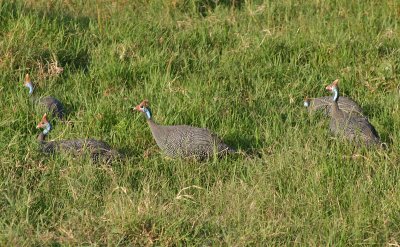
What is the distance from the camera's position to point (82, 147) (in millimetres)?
6156

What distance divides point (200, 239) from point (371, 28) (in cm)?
409

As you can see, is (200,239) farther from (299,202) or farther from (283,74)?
(283,74)

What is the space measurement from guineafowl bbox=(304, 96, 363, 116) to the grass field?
0.11m

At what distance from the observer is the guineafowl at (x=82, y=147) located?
6.08 metres

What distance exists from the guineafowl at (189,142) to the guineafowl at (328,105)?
978 millimetres

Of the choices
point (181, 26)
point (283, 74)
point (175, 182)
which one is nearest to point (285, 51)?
point (283, 74)

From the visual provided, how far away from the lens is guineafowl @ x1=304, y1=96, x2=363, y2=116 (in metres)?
7.12

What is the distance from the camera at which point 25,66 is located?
7.57 m

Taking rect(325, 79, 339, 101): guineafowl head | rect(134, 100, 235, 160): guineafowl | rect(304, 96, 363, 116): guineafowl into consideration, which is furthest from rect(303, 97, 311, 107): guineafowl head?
rect(134, 100, 235, 160): guineafowl

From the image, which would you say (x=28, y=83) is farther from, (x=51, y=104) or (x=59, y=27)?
(x=59, y=27)

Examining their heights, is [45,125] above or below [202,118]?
above

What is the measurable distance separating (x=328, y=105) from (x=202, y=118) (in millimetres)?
1049

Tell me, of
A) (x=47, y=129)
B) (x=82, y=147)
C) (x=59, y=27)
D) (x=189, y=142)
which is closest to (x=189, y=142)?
(x=189, y=142)

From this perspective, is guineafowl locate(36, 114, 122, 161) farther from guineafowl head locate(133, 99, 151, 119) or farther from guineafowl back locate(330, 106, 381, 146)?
guineafowl back locate(330, 106, 381, 146)
